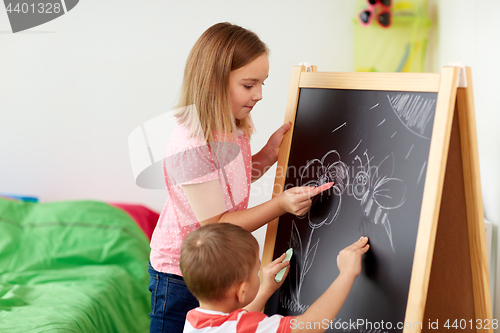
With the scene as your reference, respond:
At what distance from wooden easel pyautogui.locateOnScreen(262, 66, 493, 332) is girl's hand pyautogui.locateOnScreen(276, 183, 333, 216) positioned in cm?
32

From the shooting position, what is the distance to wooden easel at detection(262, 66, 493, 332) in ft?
3.27

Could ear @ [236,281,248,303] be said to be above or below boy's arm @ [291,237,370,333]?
above

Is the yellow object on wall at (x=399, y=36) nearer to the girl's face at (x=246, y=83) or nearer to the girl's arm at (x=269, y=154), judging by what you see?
the girl's arm at (x=269, y=154)

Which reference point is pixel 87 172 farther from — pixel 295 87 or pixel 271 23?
pixel 295 87

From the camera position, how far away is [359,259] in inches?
43.8

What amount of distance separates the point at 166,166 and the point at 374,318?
667mm

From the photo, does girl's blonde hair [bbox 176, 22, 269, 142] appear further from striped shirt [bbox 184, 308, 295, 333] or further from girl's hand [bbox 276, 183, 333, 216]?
striped shirt [bbox 184, 308, 295, 333]

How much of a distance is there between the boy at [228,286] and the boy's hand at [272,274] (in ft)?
0.64

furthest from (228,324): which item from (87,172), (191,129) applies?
(87,172)

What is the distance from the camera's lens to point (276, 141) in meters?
1.49

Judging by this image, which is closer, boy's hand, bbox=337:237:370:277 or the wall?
boy's hand, bbox=337:237:370:277

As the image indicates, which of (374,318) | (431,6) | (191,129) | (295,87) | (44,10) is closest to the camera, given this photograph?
(374,318)

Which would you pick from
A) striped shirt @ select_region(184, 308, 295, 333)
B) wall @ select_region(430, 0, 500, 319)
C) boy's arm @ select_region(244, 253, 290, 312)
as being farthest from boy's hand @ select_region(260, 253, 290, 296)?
wall @ select_region(430, 0, 500, 319)

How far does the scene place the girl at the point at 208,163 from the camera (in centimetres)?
119
